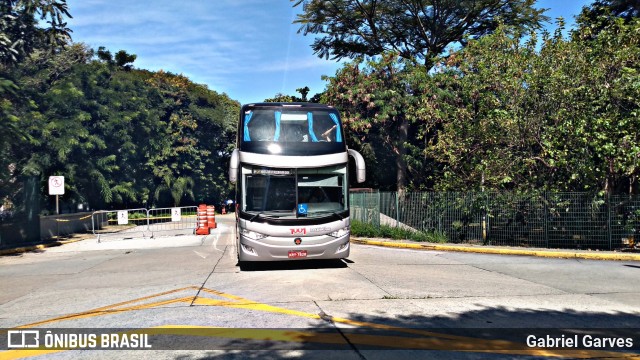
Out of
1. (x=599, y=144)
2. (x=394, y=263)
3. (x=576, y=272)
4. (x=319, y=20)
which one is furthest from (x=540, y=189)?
(x=319, y=20)

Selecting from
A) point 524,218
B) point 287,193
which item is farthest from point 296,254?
point 524,218

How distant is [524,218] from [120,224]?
2155 centimetres

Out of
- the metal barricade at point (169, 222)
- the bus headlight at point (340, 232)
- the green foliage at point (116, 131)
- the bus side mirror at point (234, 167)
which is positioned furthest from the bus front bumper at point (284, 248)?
the metal barricade at point (169, 222)

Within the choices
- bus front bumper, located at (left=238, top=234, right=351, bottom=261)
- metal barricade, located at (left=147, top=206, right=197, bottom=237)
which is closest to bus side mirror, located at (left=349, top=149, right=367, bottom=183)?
bus front bumper, located at (left=238, top=234, right=351, bottom=261)

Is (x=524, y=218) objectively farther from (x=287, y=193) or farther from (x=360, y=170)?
(x=287, y=193)

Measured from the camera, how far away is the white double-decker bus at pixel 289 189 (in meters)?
10.5

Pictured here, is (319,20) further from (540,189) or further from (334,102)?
(540,189)

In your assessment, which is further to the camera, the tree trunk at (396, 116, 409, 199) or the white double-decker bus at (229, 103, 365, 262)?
the tree trunk at (396, 116, 409, 199)

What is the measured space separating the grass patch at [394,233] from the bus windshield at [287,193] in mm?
8540

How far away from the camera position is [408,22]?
29.6 metres

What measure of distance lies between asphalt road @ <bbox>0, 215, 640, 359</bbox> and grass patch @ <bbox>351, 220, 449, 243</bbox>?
196 inches

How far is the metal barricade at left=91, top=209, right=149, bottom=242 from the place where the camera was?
25391 millimetres

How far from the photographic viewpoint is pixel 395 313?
22.7ft

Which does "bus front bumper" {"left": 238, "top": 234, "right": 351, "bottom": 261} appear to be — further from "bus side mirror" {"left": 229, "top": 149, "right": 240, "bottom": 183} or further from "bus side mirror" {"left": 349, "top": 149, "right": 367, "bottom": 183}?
"bus side mirror" {"left": 349, "top": 149, "right": 367, "bottom": 183}
